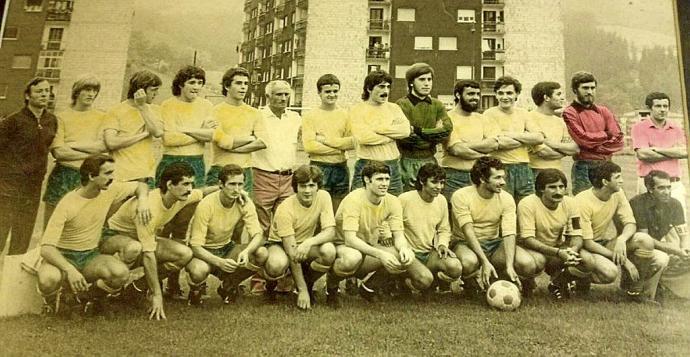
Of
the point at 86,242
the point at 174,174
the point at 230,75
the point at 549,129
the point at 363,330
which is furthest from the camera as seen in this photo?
the point at 549,129

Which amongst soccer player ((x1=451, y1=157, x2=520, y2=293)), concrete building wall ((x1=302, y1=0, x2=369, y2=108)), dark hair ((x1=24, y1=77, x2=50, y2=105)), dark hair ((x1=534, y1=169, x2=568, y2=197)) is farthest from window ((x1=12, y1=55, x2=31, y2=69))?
dark hair ((x1=534, y1=169, x2=568, y2=197))

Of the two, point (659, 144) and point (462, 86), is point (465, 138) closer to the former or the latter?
point (462, 86)

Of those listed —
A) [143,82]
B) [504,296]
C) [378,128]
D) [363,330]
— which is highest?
[143,82]

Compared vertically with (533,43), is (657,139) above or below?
below

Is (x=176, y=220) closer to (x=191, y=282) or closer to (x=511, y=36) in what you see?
(x=191, y=282)

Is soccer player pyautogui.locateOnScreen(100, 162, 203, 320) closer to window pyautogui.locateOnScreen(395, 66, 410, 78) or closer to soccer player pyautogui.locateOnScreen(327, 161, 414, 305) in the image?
soccer player pyautogui.locateOnScreen(327, 161, 414, 305)

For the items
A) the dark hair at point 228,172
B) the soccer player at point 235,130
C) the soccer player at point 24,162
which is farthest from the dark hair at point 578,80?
the soccer player at point 24,162

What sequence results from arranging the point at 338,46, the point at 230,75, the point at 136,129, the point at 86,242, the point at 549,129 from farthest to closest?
the point at 338,46
the point at 549,129
the point at 230,75
the point at 136,129
the point at 86,242

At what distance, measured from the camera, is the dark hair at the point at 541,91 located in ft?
11.8

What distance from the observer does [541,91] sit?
142 inches

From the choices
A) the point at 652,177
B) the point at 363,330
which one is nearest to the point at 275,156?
the point at 363,330

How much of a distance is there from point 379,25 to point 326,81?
0.62 metres

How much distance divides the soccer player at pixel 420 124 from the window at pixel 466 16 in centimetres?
50

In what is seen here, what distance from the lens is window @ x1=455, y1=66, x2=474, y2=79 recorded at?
11.7 feet
